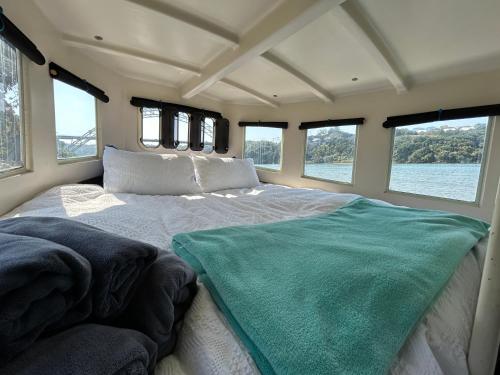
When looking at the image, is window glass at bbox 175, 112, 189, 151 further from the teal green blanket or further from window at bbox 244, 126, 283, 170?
the teal green blanket

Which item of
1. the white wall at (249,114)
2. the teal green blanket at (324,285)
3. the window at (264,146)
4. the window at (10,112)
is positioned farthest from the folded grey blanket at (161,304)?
the window at (264,146)

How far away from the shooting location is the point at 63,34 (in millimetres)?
1829

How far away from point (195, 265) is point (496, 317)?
862 millimetres

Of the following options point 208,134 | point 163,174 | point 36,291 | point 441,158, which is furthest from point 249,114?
point 36,291

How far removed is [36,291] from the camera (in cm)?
37

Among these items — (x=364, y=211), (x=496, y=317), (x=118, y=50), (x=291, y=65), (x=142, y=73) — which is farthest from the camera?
(x=142, y=73)

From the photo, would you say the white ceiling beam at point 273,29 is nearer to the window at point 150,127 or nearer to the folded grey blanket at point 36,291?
the window at point 150,127

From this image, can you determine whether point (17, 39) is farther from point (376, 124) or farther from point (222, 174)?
point (376, 124)

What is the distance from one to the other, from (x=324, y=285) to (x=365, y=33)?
184 cm

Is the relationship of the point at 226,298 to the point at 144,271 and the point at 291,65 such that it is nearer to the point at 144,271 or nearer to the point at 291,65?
the point at 144,271

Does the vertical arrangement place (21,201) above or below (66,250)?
below

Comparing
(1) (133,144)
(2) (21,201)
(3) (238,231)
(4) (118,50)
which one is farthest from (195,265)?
(1) (133,144)

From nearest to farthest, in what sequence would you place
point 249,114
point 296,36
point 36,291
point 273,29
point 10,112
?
point 36,291 < point 10,112 < point 273,29 < point 296,36 < point 249,114

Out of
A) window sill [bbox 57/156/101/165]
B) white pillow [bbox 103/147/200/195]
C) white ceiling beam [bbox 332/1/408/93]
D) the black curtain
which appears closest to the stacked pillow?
white pillow [bbox 103/147/200/195]
